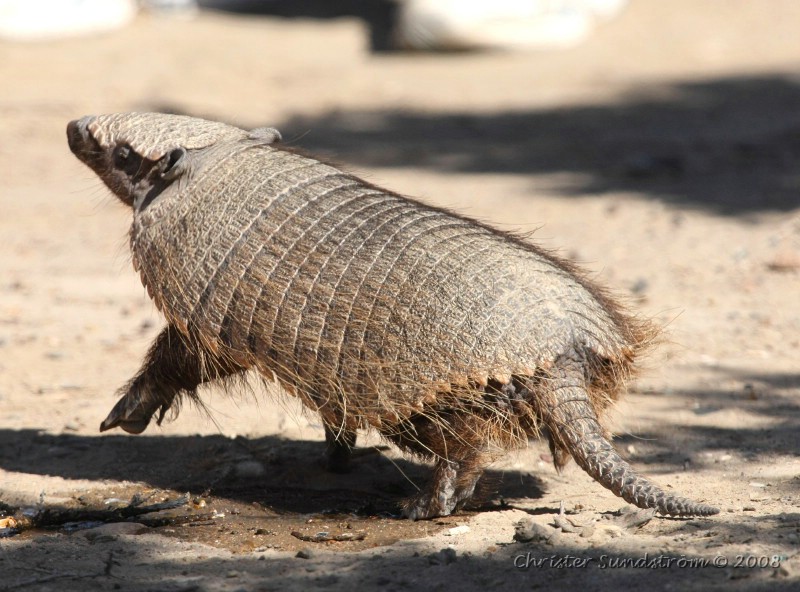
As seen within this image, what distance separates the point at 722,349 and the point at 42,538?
13.9 feet

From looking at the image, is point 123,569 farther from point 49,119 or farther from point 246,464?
point 49,119

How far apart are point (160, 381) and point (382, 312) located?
137cm

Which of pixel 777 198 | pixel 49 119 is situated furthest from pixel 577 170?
pixel 49 119

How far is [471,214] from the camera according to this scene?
9961 mm

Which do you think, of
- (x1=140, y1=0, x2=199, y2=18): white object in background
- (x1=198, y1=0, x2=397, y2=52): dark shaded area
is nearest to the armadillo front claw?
(x1=140, y1=0, x2=199, y2=18): white object in background

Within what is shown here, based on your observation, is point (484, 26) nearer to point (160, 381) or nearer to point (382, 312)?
point (160, 381)

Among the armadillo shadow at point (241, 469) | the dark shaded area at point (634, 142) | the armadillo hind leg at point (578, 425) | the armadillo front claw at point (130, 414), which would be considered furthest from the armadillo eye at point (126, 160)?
the dark shaded area at point (634, 142)

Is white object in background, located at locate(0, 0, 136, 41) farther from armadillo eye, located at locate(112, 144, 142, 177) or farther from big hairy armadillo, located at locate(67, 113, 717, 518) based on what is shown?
big hairy armadillo, located at locate(67, 113, 717, 518)

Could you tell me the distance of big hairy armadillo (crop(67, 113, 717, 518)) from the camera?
3891mm

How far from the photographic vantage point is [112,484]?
486 centimetres

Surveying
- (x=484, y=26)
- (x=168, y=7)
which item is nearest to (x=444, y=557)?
(x=484, y=26)

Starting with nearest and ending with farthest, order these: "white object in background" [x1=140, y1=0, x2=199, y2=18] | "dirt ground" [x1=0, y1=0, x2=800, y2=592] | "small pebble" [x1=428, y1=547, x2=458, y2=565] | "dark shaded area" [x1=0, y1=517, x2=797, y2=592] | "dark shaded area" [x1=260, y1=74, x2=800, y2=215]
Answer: "dark shaded area" [x1=0, y1=517, x2=797, y2=592] < "small pebble" [x1=428, y1=547, x2=458, y2=565] < "dirt ground" [x1=0, y1=0, x2=800, y2=592] < "dark shaded area" [x1=260, y1=74, x2=800, y2=215] < "white object in background" [x1=140, y1=0, x2=199, y2=18]

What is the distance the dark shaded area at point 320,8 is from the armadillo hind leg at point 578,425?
13949 millimetres

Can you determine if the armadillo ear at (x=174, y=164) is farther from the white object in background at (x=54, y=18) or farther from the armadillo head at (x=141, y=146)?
the white object in background at (x=54, y=18)
